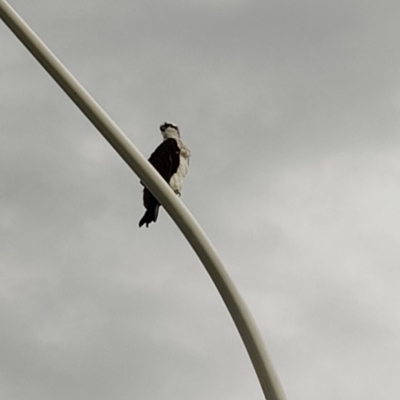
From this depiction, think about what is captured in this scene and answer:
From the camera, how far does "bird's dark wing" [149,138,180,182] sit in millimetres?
7328

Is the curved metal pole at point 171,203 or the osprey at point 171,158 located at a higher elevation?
the osprey at point 171,158

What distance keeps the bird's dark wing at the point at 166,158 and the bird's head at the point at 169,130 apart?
0.15 metres

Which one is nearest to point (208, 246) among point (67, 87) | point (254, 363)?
point (254, 363)

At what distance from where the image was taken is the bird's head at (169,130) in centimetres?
775

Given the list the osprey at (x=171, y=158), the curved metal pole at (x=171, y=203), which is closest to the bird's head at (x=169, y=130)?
the osprey at (x=171, y=158)

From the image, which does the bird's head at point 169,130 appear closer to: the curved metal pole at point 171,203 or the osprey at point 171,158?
the osprey at point 171,158

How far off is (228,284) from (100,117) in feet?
4.66

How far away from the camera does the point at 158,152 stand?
7457 millimetres

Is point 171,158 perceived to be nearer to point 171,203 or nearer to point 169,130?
point 169,130

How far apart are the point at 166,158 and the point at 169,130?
560mm

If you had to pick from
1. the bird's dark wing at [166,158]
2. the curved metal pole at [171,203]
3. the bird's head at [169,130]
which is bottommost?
the curved metal pole at [171,203]

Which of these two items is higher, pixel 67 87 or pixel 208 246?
pixel 67 87

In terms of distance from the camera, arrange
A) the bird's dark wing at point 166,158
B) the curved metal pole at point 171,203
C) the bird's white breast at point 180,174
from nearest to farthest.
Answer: the curved metal pole at point 171,203 → the bird's dark wing at point 166,158 → the bird's white breast at point 180,174

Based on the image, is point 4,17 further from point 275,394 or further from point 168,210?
point 275,394
